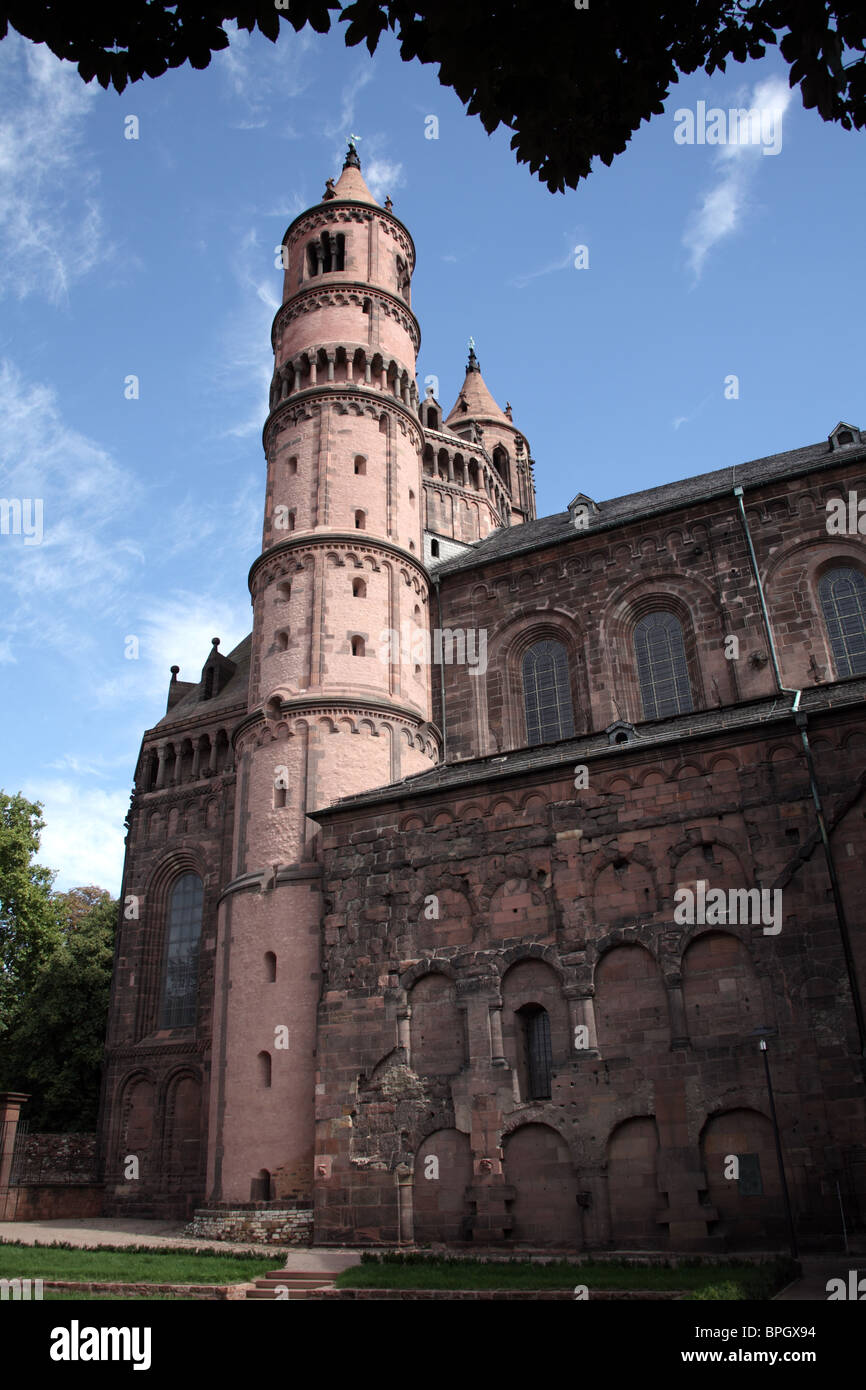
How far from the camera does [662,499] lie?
1223 inches

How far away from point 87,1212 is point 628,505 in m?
25.6

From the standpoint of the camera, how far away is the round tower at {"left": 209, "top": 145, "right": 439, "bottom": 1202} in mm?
23078

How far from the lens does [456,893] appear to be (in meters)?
21.2

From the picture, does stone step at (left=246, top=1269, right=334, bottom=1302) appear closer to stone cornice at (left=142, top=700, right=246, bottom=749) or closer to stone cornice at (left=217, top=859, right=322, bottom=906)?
stone cornice at (left=217, top=859, right=322, bottom=906)

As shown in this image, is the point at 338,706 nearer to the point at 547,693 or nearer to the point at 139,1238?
the point at 547,693

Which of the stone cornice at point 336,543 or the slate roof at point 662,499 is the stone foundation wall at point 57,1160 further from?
the slate roof at point 662,499

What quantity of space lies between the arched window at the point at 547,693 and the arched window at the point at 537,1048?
10078mm

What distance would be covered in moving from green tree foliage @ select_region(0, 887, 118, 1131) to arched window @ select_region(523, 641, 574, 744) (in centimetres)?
1843

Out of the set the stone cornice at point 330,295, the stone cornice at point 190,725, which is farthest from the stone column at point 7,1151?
the stone cornice at point 330,295

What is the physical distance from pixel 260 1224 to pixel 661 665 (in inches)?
650

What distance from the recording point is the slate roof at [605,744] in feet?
64.1
